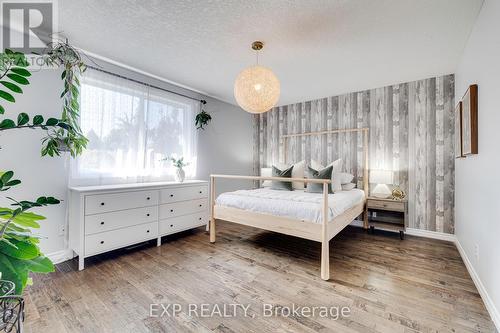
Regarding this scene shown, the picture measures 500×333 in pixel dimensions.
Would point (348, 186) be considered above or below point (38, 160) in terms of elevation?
below

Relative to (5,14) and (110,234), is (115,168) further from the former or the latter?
(5,14)

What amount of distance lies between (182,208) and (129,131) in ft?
4.13

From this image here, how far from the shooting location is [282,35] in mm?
2229

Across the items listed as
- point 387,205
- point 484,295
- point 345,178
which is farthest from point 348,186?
point 484,295

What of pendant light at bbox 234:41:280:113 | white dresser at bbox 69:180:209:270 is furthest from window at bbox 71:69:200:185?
pendant light at bbox 234:41:280:113

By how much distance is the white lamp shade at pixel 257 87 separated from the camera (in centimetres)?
221

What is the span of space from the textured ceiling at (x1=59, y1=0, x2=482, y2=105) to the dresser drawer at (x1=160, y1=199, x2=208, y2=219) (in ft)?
6.07

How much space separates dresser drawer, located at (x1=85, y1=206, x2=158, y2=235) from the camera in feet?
7.70

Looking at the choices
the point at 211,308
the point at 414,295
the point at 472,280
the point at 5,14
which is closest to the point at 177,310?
the point at 211,308

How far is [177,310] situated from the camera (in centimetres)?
167

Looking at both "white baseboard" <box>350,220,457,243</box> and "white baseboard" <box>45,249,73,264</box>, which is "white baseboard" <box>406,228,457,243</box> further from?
"white baseboard" <box>45,249,73,264</box>

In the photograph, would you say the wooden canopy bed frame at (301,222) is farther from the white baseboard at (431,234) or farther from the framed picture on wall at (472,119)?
the framed picture on wall at (472,119)

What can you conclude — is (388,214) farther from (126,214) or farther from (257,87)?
(126,214)

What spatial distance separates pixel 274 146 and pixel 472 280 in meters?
3.59
